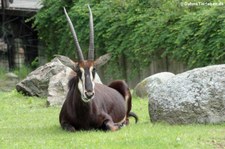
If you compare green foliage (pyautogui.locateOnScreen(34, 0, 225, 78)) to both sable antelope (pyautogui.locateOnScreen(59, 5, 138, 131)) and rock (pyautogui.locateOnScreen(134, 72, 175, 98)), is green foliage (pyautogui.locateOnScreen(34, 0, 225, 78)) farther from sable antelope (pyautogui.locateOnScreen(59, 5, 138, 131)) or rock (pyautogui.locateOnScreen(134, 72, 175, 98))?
sable antelope (pyautogui.locateOnScreen(59, 5, 138, 131))

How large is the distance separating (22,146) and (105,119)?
1793mm

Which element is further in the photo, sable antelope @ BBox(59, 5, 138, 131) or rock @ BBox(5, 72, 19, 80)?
rock @ BBox(5, 72, 19, 80)

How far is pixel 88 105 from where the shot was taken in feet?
31.5

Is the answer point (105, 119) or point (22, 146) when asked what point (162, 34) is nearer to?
point (105, 119)

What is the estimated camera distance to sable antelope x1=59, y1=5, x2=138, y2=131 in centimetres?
937

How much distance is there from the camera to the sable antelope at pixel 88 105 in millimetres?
9367

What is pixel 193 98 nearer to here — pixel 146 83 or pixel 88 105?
pixel 88 105

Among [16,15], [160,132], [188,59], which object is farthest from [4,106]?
[16,15]

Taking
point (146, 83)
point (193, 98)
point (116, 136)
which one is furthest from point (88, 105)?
point (146, 83)

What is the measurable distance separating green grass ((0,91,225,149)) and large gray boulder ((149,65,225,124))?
23 centimetres

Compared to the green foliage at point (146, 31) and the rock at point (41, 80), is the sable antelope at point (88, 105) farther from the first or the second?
the rock at point (41, 80)

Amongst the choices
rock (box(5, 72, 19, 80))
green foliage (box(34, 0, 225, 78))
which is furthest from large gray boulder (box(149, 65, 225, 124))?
rock (box(5, 72, 19, 80))

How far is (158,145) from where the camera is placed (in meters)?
7.88

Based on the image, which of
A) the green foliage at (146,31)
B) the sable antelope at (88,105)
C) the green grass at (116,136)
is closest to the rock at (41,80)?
the green foliage at (146,31)
